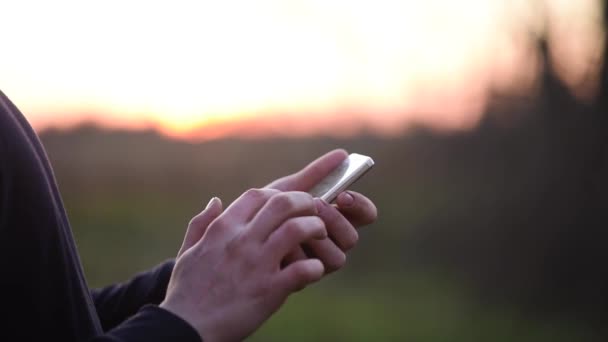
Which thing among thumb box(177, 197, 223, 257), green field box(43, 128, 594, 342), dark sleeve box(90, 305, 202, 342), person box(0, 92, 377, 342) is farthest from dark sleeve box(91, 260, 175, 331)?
green field box(43, 128, 594, 342)

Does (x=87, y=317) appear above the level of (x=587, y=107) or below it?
above

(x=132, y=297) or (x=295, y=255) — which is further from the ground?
(x=295, y=255)

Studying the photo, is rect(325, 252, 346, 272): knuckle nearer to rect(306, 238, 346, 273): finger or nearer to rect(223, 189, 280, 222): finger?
rect(306, 238, 346, 273): finger

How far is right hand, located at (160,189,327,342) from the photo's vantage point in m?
0.94

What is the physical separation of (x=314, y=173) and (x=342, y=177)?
11cm

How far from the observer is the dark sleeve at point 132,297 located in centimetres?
140

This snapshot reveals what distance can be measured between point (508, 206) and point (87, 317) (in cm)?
476

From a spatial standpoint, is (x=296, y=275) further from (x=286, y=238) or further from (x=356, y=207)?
(x=356, y=207)

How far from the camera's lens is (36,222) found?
37.0 inches

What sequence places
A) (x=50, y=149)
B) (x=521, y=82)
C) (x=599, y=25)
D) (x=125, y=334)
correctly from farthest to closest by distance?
(x=50, y=149)
(x=521, y=82)
(x=599, y=25)
(x=125, y=334)

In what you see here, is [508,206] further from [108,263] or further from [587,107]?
[108,263]

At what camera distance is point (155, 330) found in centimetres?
89

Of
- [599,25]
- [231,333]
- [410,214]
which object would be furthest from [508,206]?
[231,333]

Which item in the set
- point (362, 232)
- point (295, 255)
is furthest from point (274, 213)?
point (362, 232)
